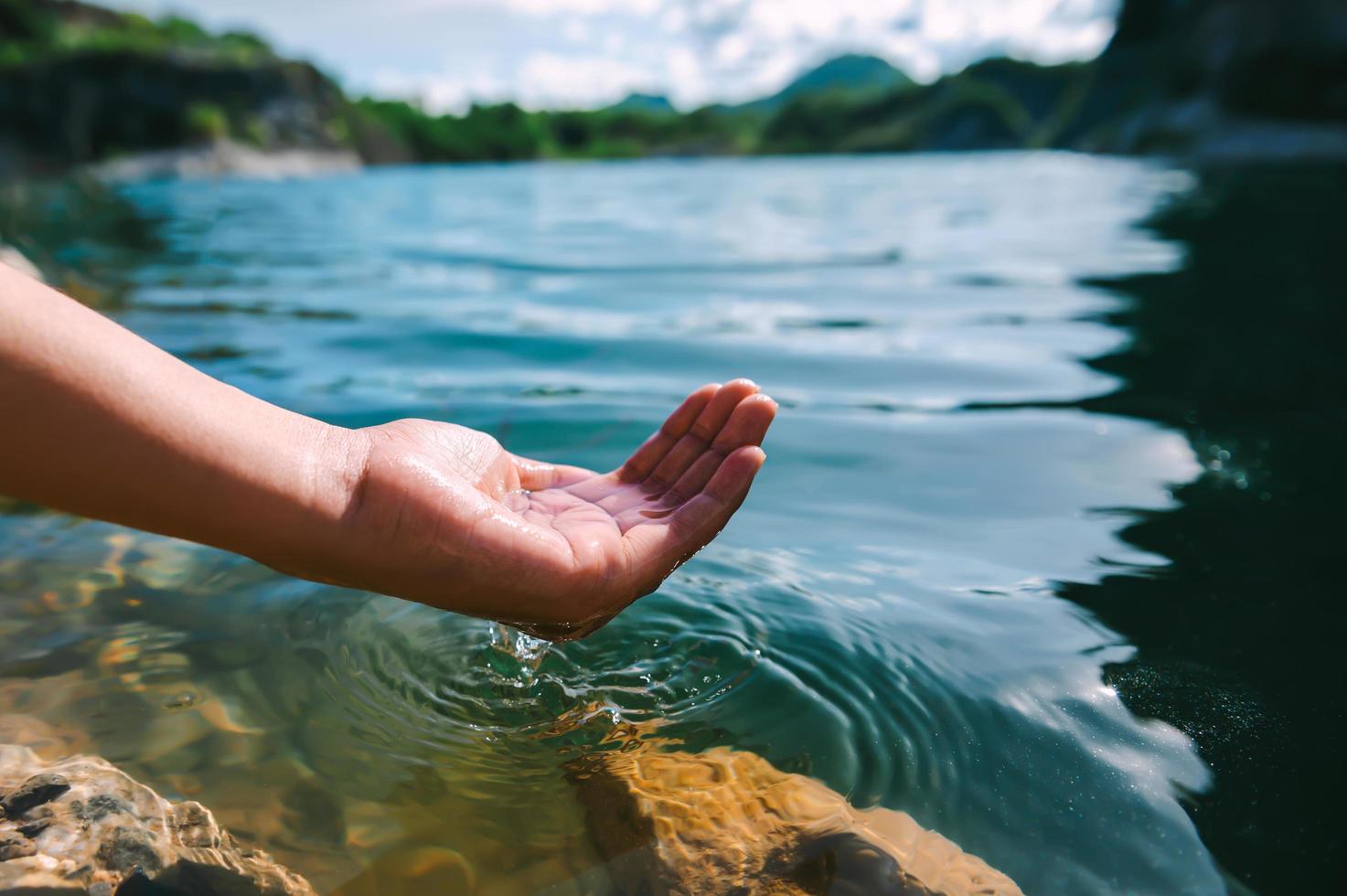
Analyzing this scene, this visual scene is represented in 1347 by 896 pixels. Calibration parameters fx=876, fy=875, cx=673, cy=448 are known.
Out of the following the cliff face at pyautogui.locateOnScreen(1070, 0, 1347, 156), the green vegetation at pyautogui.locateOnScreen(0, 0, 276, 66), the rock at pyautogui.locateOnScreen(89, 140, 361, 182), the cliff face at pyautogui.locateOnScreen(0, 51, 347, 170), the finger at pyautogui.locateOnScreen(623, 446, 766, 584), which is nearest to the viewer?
the finger at pyautogui.locateOnScreen(623, 446, 766, 584)

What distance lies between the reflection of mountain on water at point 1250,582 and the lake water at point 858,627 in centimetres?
1

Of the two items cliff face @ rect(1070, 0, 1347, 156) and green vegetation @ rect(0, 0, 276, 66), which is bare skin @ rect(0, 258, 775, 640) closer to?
cliff face @ rect(1070, 0, 1347, 156)

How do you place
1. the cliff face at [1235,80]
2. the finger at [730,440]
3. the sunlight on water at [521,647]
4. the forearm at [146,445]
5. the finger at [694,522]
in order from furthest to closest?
the cliff face at [1235,80]
the sunlight on water at [521,647]
the finger at [730,440]
the finger at [694,522]
the forearm at [146,445]

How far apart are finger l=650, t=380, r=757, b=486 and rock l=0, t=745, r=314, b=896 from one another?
1.32 metres

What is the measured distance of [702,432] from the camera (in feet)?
7.98

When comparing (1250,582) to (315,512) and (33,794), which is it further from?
(33,794)

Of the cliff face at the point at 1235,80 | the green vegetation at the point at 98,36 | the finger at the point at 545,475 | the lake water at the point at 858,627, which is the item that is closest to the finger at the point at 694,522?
the lake water at the point at 858,627

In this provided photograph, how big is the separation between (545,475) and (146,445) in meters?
1.17

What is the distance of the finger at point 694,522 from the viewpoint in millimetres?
2100

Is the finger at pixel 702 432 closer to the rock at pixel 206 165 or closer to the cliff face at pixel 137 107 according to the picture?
the rock at pixel 206 165

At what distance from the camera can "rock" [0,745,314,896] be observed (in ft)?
5.24

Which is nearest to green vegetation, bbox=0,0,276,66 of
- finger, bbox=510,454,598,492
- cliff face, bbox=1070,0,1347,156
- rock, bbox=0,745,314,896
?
cliff face, bbox=1070,0,1347,156

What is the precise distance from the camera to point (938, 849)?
1.69 metres

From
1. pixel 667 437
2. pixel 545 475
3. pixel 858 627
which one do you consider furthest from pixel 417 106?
pixel 858 627
